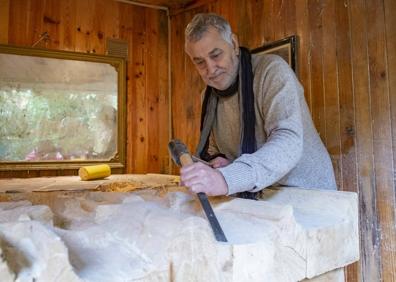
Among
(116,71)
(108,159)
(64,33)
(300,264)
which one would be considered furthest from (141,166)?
Answer: (300,264)

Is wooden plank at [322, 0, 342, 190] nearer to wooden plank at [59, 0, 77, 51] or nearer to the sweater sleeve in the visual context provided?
the sweater sleeve

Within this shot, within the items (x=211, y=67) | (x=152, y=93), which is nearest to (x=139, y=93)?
(x=152, y=93)

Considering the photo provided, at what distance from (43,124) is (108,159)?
1.63ft

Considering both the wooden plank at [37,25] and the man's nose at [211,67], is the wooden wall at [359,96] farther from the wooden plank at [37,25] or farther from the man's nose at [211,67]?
the wooden plank at [37,25]

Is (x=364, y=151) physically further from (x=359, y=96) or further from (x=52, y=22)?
(x=52, y=22)

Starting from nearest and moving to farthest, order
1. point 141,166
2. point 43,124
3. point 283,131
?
point 283,131, point 43,124, point 141,166

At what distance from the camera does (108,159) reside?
2428 millimetres

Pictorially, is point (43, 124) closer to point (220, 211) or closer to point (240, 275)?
point (220, 211)

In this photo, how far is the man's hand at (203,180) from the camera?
0.62 metres

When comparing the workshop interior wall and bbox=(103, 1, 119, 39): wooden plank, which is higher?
bbox=(103, 1, 119, 39): wooden plank

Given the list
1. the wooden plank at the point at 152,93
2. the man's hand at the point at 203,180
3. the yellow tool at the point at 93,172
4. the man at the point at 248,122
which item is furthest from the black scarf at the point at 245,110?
the wooden plank at the point at 152,93

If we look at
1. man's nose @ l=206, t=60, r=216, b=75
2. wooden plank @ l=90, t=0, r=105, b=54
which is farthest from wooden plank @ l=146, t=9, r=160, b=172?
man's nose @ l=206, t=60, r=216, b=75

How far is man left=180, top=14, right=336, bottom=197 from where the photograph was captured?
0.68m

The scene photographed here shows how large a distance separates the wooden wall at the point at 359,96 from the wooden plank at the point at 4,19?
1.73m
